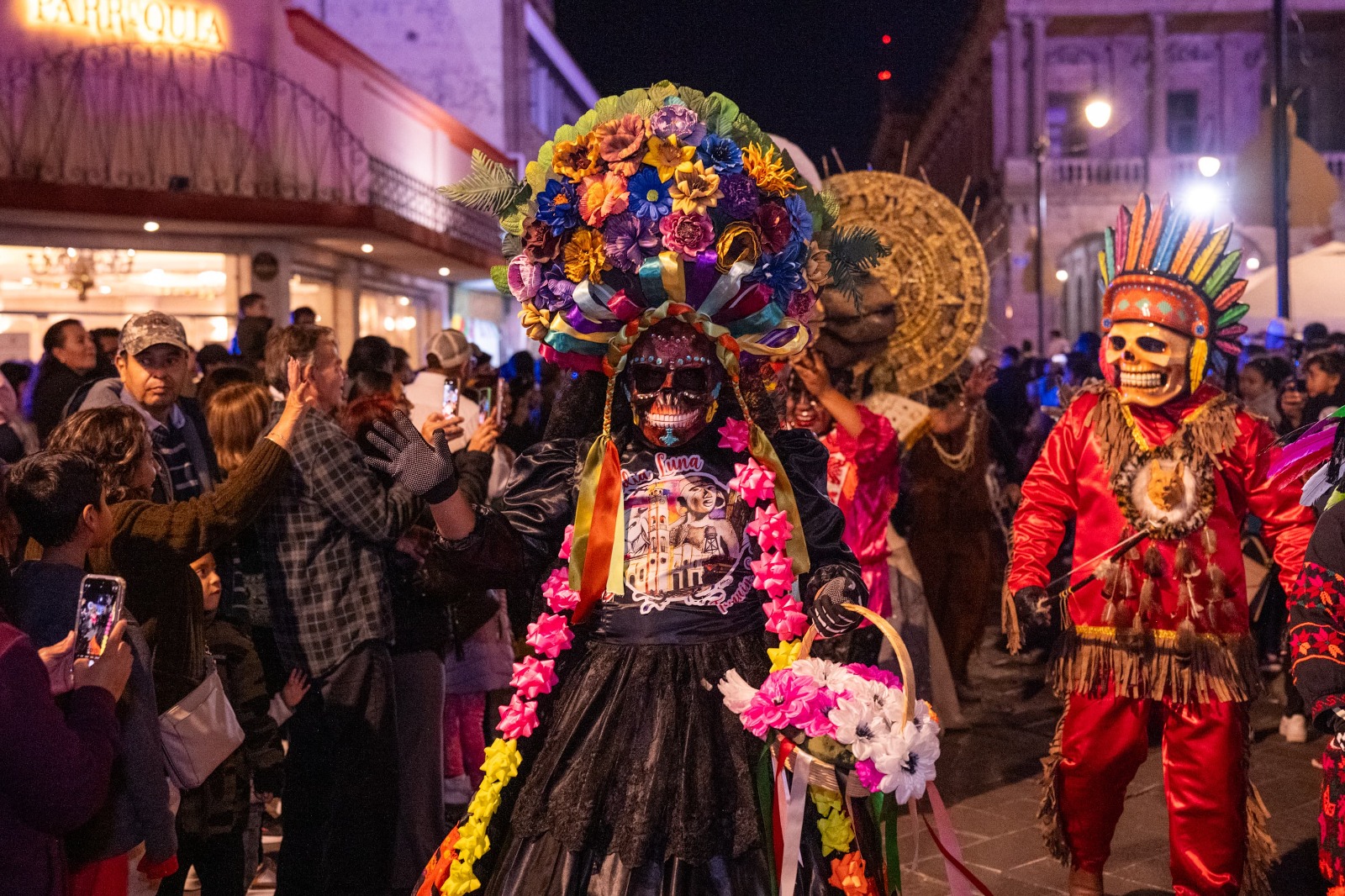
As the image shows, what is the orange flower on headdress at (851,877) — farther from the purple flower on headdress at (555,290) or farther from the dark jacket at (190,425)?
the dark jacket at (190,425)

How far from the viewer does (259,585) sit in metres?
5.15

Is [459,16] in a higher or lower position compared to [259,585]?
higher

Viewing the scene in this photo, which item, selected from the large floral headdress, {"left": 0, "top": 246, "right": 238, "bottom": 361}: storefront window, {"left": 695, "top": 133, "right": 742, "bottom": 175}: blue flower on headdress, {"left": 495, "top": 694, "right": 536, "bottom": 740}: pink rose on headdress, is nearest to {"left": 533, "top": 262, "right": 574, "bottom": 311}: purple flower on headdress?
the large floral headdress

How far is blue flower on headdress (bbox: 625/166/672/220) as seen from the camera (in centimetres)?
376

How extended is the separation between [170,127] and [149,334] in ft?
37.6

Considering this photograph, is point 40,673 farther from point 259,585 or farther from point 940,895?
point 940,895

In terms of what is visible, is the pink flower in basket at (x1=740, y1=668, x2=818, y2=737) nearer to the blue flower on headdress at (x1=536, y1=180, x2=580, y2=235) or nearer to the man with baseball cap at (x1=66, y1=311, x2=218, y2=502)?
the blue flower on headdress at (x1=536, y1=180, x2=580, y2=235)

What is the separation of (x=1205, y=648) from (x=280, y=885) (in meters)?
3.43

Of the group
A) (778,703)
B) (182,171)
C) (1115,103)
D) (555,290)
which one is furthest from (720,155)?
(1115,103)

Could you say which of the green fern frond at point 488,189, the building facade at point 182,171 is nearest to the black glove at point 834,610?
the green fern frond at point 488,189

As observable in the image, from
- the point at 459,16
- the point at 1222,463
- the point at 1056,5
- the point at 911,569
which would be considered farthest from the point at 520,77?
the point at 1222,463

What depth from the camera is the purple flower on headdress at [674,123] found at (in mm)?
3771

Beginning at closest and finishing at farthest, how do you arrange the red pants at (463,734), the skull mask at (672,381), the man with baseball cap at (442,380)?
the skull mask at (672,381) < the red pants at (463,734) < the man with baseball cap at (442,380)

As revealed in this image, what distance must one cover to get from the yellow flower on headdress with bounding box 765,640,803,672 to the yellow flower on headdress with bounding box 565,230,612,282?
1.13 m
